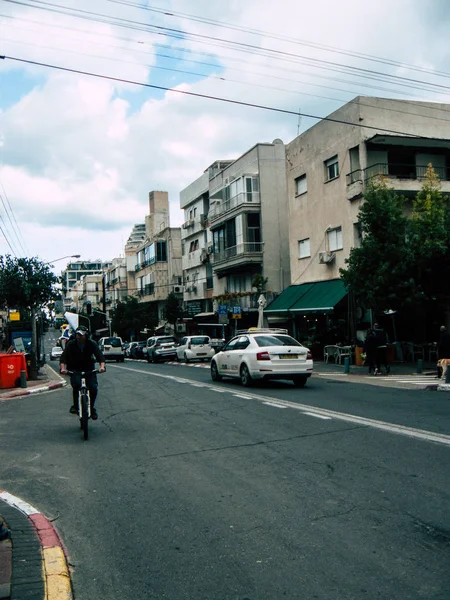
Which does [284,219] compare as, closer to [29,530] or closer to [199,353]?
[199,353]

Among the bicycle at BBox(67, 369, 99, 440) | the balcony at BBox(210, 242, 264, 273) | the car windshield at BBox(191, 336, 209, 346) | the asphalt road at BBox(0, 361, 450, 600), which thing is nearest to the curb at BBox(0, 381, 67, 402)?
the asphalt road at BBox(0, 361, 450, 600)

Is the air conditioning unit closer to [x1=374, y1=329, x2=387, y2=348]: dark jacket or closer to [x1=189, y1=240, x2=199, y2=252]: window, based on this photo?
[x1=374, y1=329, x2=387, y2=348]: dark jacket

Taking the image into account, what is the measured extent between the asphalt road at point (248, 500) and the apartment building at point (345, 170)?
19881 mm

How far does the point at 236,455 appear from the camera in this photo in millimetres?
8258

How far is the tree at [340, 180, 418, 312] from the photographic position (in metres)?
23.8

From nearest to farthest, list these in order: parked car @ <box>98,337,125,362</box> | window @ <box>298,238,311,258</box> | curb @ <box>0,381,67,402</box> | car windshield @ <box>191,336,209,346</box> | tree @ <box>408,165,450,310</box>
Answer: curb @ <box>0,381,67,402</box>, tree @ <box>408,165,450,310</box>, window @ <box>298,238,311,258</box>, car windshield @ <box>191,336,209,346</box>, parked car @ <box>98,337,125,362</box>

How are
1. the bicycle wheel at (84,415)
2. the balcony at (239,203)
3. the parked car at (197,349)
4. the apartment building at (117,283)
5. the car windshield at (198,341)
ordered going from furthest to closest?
the apartment building at (117,283) → the balcony at (239,203) → the car windshield at (198,341) → the parked car at (197,349) → the bicycle wheel at (84,415)

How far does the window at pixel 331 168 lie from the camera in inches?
1297

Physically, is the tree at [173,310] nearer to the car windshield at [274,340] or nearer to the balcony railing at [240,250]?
the balcony railing at [240,250]

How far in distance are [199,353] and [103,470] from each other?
29.8 metres

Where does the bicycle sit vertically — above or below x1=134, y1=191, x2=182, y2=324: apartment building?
below

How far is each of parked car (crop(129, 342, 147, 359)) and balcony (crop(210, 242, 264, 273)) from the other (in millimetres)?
9386

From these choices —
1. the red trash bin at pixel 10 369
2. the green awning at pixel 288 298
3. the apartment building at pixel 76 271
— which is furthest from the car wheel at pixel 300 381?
the apartment building at pixel 76 271

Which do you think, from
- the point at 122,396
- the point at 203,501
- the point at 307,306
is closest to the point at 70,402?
the point at 122,396
